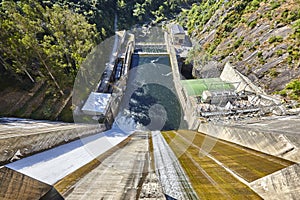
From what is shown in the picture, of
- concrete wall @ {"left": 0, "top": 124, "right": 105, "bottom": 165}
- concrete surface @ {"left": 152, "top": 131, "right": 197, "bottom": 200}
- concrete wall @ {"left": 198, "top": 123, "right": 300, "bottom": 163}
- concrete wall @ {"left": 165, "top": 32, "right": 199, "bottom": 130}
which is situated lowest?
concrete wall @ {"left": 0, "top": 124, "right": 105, "bottom": 165}

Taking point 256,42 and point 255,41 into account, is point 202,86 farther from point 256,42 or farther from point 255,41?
point 255,41

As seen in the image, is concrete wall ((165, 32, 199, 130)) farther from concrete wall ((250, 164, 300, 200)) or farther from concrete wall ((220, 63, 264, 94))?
concrete wall ((250, 164, 300, 200))

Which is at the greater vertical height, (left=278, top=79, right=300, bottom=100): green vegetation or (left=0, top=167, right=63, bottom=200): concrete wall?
(left=278, top=79, right=300, bottom=100): green vegetation

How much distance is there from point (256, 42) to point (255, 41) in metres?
0.26

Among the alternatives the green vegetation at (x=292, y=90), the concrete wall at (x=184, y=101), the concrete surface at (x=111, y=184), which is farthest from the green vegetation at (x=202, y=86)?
the concrete surface at (x=111, y=184)

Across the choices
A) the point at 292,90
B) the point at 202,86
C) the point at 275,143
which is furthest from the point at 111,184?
the point at 292,90

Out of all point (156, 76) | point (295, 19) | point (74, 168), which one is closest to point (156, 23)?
point (156, 76)

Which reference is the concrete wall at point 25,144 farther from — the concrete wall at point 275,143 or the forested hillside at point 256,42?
the forested hillside at point 256,42

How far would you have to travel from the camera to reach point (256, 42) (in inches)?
631

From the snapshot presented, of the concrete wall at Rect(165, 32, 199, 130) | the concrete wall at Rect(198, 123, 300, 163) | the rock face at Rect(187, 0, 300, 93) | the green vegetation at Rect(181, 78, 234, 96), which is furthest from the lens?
the green vegetation at Rect(181, 78, 234, 96)

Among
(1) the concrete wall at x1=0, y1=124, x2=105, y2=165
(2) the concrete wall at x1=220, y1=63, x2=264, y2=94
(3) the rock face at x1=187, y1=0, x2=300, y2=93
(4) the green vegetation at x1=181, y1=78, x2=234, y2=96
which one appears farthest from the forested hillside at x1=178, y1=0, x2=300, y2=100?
(1) the concrete wall at x1=0, y1=124, x2=105, y2=165

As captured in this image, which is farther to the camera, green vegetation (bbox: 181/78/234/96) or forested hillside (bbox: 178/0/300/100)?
green vegetation (bbox: 181/78/234/96)

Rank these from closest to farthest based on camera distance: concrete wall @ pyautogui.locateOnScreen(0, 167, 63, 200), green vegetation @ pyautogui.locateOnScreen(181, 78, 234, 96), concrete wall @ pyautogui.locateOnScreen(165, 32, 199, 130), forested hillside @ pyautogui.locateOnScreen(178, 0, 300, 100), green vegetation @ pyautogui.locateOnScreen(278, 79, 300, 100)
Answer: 1. concrete wall @ pyautogui.locateOnScreen(0, 167, 63, 200)
2. green vegetation @ pyautogui.locateOnScreen(278, 79, 300, 100)
3. concrete wall @ pyautogui.locateOnScreen(165, 32, 199, 130)
4. forested hillside @ pyautogui.locateOnScreen(178, 0, 300, 100)
5. green vegetation @ pyautogui.locateOnScreen(181, 78, 234, 96)

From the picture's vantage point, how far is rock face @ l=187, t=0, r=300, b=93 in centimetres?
1329
